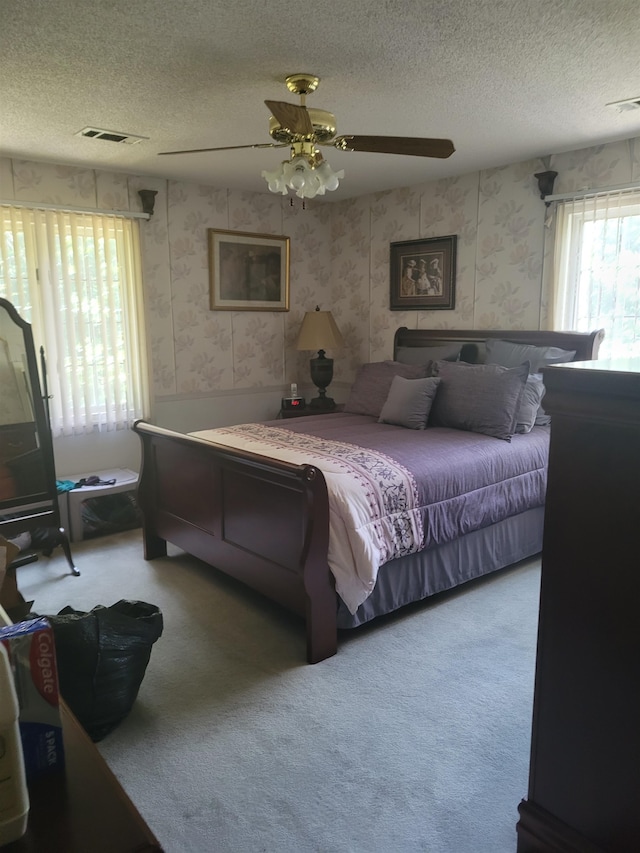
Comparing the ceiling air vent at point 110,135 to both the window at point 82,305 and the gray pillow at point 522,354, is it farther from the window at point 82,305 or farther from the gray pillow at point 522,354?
the gray pillow at point 522,354

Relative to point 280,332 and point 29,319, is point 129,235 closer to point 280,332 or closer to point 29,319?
point 29,319

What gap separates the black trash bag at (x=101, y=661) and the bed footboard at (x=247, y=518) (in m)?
0.62

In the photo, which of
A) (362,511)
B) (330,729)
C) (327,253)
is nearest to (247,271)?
(327,253)

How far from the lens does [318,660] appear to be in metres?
2.52

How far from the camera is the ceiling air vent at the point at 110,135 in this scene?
10.9 ft

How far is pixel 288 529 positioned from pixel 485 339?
8.12 feet

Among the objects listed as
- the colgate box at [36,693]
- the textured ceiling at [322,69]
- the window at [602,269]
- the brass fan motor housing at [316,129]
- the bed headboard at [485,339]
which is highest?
the textured ceiling at [322,69]

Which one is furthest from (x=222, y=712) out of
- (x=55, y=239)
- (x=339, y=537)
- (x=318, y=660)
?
(x=55, y=239)

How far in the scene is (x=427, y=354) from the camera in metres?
4.62

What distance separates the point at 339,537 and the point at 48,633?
164 cm

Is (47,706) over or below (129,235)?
below

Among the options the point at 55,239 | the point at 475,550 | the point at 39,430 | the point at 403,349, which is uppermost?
the point at 55,239

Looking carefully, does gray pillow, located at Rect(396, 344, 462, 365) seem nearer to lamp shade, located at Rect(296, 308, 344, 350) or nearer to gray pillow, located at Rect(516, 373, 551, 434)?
lamp shade, located at Rect(296, 308, 344, 350)

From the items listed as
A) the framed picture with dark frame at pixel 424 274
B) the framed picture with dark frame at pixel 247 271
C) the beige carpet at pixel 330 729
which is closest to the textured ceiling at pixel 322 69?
the framed picture with dark frame at pixel 424 274
